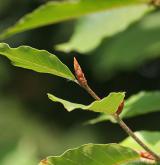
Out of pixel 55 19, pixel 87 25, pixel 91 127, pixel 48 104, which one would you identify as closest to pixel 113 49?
pixel 87 25

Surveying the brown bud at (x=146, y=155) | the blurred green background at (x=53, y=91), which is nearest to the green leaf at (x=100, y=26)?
the brown bud at (x=146, y=155)

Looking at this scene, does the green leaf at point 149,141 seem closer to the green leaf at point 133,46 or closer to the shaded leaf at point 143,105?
the shaded leaf at point 143,105

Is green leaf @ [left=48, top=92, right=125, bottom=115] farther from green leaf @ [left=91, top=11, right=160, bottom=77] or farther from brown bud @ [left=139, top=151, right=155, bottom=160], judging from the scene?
green leaf @ [left=91, top=11, right=160, bottom=77]

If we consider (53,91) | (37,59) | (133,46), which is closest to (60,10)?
(37,59)

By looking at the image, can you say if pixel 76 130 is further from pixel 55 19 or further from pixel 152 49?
pixel 55 19

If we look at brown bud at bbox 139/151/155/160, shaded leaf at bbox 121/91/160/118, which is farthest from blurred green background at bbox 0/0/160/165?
brown bud at bbox 139/151/155/160

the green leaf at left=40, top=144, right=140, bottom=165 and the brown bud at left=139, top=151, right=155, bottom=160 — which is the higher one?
the green leaf at left=40, top=144, right=140, bottom=165
